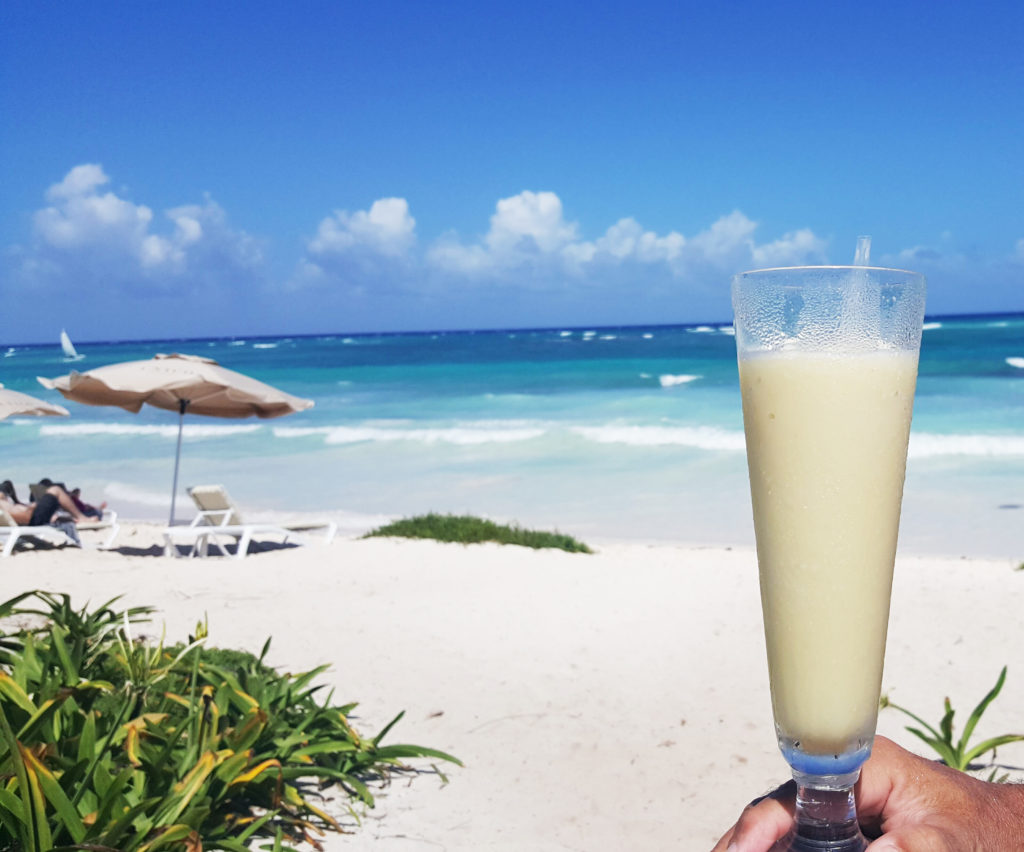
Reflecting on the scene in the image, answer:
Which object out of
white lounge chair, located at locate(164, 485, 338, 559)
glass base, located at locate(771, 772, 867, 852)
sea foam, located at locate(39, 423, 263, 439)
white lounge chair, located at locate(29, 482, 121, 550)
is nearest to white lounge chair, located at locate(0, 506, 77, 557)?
white lounge chair, located at locate(29, 482, 121, 550)

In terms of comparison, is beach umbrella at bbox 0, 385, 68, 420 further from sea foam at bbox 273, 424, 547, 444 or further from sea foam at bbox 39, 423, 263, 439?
sea foam at bbox 39, 423, 263, 439

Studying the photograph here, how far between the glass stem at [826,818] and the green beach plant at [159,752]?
5.73 feet

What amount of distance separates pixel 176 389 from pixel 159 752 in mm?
7202

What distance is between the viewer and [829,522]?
0.94 m

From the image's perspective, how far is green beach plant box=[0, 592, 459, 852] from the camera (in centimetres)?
217

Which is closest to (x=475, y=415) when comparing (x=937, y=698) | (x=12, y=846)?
(x=937, y=698)

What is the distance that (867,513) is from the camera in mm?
945

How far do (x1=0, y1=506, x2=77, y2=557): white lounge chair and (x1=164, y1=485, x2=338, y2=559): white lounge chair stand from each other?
0.96 metres

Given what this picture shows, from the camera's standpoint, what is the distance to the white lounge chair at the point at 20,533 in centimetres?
829

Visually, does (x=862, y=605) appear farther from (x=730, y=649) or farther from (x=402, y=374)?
(x=402, y=374)

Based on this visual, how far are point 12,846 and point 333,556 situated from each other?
17.6ft

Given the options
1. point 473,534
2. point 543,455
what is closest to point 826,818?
point 473,534

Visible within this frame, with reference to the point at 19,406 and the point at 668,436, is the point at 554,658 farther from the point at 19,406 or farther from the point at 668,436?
the point at 668,436

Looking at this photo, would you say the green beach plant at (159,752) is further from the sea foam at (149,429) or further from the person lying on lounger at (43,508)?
the sea foam at (149,429)
